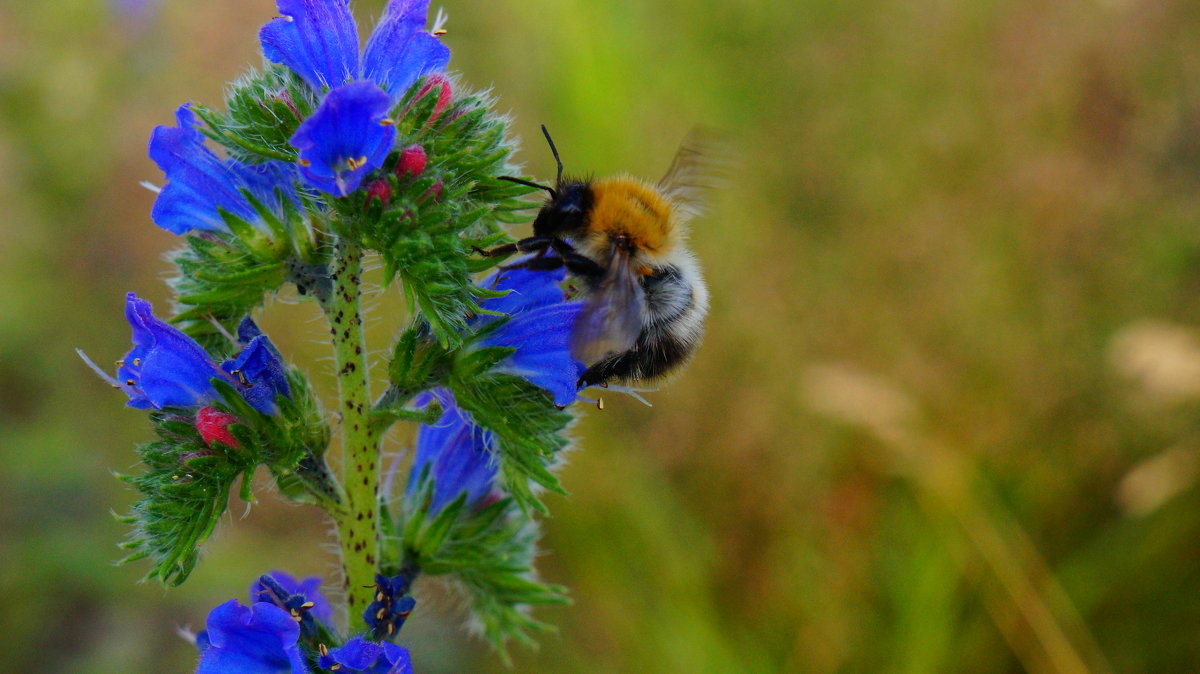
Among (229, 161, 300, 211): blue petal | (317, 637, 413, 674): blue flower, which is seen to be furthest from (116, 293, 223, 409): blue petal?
(317, 637, 413, 674): blue flower

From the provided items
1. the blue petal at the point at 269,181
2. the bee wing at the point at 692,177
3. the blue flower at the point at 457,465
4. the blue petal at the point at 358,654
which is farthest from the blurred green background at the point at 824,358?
the blue petal at the point at 269,181

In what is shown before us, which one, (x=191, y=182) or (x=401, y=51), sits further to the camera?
(x=191, y=182)

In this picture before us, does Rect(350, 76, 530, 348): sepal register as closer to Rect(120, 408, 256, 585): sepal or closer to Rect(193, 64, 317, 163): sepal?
Rect(193, 64, 317, 163): sepal

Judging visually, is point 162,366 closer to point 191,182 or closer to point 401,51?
point 191,182

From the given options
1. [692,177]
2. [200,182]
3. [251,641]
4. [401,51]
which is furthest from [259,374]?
[692,177]

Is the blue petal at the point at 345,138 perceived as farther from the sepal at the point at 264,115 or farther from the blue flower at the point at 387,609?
the blue flower at the point at 387,609

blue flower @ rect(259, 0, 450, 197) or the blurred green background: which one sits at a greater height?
the blurred green background

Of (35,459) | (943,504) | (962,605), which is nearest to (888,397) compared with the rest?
(943,504)
